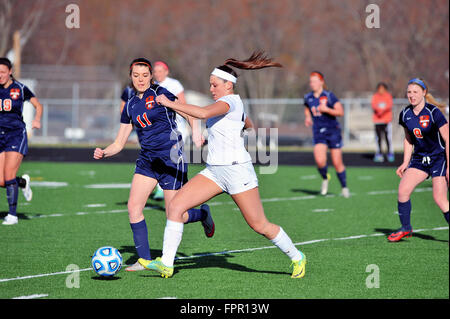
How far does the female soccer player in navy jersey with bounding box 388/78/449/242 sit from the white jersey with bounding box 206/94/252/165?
2.93 metres

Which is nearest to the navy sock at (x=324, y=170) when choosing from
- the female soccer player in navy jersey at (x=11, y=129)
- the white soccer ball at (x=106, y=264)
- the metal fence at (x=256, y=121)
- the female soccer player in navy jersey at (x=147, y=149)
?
the female soccer player in navy jersey at (x=11, y=129)

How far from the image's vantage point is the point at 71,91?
41.5 m

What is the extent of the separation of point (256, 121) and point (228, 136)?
29682 millimetres

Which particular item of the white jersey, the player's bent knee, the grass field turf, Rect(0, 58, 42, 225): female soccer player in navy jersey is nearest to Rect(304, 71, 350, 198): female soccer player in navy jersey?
the grass field turf

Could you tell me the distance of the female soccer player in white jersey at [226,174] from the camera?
23.5 feet

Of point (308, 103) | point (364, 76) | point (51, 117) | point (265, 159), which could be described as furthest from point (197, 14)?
point (308, 103)

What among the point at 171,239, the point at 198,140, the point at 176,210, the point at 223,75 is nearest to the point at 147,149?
the point at 198,140

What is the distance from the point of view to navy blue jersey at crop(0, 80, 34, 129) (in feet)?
35.4

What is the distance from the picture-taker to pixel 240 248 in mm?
9273

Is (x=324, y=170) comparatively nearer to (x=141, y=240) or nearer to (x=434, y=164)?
(x=434, y=164)

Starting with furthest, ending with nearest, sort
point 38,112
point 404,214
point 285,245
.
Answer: point 38,112 < point 404,214 < point 285,245

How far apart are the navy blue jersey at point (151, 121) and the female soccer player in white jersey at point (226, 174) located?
917mm

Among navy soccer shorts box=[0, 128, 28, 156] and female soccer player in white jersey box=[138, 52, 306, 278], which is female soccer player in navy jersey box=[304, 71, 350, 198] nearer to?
navy soccer shorts box=[0, 128, 28, 156]

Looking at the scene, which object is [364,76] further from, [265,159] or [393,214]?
[393,214]
